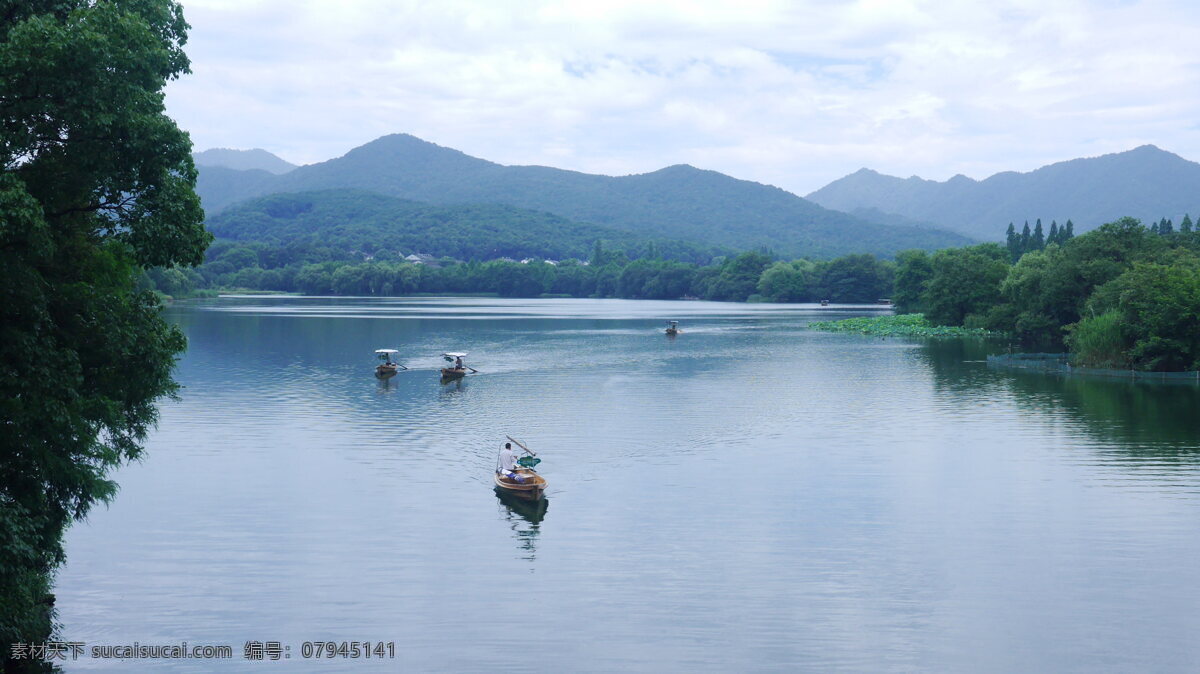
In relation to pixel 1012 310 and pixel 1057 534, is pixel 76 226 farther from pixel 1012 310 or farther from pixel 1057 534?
pixel 1012 310

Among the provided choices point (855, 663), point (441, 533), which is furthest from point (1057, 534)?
point (441, 533)

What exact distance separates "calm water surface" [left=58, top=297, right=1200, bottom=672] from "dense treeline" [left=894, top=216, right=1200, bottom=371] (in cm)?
742

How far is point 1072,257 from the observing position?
99562 millimetres

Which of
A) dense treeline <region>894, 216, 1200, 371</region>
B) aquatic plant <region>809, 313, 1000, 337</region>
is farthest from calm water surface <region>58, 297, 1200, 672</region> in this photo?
aquatic plant <region>809, 313, 1000, 337</region>

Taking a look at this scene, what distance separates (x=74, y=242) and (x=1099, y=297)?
8309cm

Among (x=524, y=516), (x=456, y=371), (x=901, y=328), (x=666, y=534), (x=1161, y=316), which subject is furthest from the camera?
(x=901, y=328)

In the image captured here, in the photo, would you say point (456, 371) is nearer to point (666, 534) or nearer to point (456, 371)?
point (456, 371)

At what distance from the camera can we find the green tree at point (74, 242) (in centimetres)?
1983

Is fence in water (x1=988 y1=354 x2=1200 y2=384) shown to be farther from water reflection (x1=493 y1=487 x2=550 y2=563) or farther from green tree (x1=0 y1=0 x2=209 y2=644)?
green tree (x1=0 y1=0 x2=209 y2=644)

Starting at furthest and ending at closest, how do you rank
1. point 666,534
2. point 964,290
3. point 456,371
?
point 964,290
point 456,371
point 666,534

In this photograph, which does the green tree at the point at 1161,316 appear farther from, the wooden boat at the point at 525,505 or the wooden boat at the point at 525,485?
the wooden boat at the point at 525,485

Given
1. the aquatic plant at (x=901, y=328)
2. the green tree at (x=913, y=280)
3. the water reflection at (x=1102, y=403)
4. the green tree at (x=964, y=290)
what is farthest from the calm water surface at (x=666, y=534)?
the green tree at (x=913, y=280)

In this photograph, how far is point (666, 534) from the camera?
32.8 meters

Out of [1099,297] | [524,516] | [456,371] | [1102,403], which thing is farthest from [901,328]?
[524,516]
